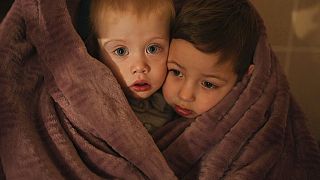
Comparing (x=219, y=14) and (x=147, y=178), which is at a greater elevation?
(x=219, y=14)

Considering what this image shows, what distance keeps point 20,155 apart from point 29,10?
25 centimetres

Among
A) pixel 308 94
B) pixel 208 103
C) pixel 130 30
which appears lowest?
pixel 308 94

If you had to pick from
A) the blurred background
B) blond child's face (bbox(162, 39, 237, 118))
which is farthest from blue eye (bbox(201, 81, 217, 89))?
the blurred background

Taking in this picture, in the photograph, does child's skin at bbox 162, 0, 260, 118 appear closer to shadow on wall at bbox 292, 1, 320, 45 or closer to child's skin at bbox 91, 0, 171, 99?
child's skin at bbox 91, 0, 171, 99

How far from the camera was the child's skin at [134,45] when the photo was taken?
2.72 ft

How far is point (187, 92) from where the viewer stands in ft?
2.85

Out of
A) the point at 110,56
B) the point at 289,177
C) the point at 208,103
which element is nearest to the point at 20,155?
the point at 110,56

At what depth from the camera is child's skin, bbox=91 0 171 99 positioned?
0.83 meters

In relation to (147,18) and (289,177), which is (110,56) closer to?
(147,18)

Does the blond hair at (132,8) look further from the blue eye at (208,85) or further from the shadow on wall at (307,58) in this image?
the shadow on wall at (307,58)

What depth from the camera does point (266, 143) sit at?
854mm

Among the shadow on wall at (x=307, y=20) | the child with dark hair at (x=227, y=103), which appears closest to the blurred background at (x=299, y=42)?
the shadow on wall at (x=307, y=20)

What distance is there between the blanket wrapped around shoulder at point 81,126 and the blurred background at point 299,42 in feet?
1.12

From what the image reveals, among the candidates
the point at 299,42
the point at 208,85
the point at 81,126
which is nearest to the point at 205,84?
the point at 208,85
